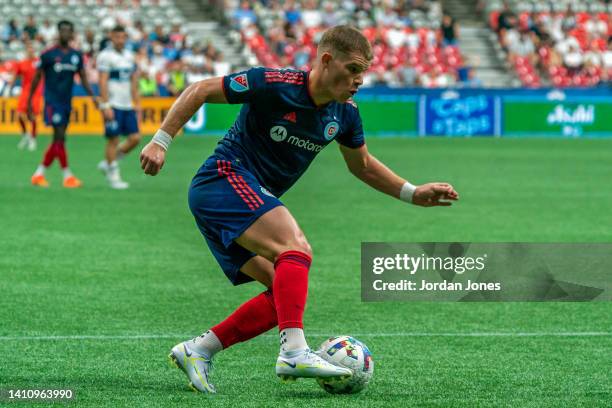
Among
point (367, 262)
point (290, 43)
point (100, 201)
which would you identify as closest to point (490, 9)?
point (290, 43)

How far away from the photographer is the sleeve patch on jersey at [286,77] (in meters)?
6.02

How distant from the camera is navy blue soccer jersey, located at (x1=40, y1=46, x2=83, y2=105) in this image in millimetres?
18422

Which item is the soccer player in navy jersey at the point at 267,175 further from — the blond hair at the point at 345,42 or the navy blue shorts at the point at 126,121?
the navy blue shorts at the point at 126,121

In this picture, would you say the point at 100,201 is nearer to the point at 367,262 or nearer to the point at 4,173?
the point at 4,173

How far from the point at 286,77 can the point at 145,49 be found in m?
29.8

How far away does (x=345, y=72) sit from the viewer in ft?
19.5

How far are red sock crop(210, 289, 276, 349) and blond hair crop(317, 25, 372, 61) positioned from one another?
121cm

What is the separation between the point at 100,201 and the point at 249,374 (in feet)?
33.8

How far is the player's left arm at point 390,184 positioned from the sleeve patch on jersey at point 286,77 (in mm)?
623

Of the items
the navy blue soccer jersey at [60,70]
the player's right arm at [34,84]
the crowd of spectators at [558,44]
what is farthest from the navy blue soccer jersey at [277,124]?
the crowd of spectators at [558,44]

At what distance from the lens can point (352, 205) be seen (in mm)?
16625

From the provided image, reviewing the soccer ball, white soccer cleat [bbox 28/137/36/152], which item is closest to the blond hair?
the soccer ball

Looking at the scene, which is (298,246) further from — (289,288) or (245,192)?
(245,192)

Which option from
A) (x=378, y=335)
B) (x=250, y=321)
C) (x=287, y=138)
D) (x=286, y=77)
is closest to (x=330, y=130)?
(x=287, y=138)
